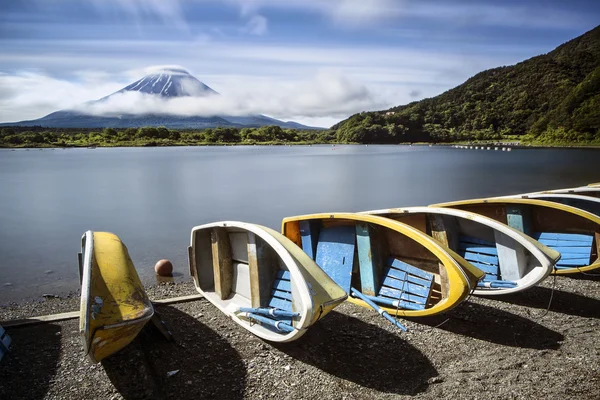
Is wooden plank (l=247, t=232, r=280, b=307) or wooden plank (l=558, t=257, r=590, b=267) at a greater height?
wooden plank (l=247, t=232, r=280, b=307)

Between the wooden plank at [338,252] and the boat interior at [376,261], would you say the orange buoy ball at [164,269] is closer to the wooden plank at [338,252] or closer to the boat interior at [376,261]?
the boat interior at [376,261]

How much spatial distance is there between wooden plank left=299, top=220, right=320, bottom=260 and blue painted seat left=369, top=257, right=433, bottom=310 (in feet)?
4.71

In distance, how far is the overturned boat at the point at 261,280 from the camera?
17.3 ft

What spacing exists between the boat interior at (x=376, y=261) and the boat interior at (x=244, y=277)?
47.6 inches

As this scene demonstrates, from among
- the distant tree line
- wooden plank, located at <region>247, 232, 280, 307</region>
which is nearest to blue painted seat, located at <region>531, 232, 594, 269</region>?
wooden plank, located at <region>247, 232, 280, 307</region>

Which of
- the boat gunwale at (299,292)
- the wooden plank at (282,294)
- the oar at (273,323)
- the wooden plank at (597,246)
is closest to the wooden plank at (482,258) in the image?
the wooden plank at (597,246)

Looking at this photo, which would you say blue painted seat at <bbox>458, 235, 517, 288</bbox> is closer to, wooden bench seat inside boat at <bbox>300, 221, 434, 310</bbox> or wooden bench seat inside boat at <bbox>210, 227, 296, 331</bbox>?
wooden bench seat inside boat at <bbox>300, 221, 434, 310</bbox>

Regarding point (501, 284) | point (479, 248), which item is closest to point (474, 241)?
point (479, 248)

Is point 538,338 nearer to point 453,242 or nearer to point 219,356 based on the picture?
point 453,242

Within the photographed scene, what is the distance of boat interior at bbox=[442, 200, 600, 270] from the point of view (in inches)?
340

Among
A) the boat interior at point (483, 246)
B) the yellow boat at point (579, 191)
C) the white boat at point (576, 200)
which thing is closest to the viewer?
the boat interior at point (483, 246)

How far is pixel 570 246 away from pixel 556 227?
1.58 ft

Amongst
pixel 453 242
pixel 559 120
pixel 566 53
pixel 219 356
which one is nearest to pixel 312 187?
pixel 453 242

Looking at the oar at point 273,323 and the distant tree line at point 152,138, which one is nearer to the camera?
the oar at point 273,323
